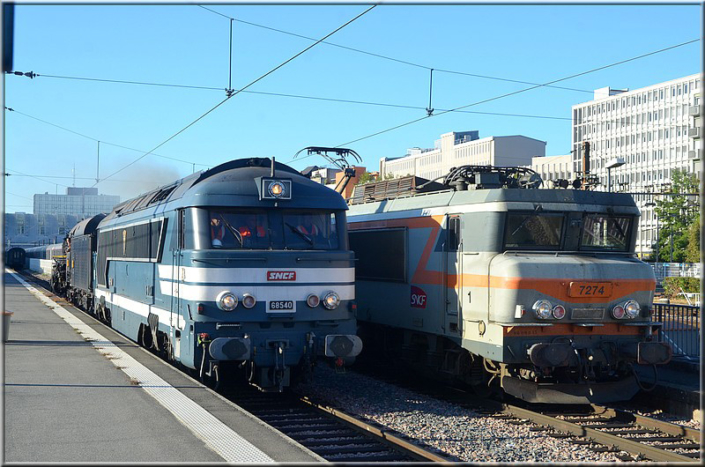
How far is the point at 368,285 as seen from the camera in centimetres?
1661

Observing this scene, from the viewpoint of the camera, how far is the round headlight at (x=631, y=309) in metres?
12.3

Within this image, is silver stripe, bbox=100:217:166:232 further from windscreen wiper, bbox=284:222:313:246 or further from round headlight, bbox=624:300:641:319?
round headlight, bbox=624:300:641:319

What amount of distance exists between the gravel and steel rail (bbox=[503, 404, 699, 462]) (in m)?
0.28

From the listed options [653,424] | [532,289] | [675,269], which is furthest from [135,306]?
[675,269]

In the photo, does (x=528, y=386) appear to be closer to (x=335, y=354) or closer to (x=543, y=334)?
(x=543, y=334)

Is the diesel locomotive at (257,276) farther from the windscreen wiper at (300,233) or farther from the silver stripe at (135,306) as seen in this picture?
the silver stripe at (135,306)

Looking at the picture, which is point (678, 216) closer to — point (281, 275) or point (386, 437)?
point (281, 275)

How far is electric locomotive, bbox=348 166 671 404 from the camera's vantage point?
11.9 meters

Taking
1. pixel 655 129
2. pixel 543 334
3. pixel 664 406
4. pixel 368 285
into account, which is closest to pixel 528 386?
pixel 543 334

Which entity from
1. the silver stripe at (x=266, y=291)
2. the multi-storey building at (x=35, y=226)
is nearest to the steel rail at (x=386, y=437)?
the silver stripe at (x=266, y=291)

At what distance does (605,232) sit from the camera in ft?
42.7

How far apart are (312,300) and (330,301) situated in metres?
0.30

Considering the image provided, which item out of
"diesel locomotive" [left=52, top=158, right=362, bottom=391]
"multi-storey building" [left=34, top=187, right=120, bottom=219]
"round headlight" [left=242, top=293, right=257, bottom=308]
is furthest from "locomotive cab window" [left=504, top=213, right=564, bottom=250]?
"multi-storey building" [left=34, top=187, right=120, bottom=219]

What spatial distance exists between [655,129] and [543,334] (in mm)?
106555
